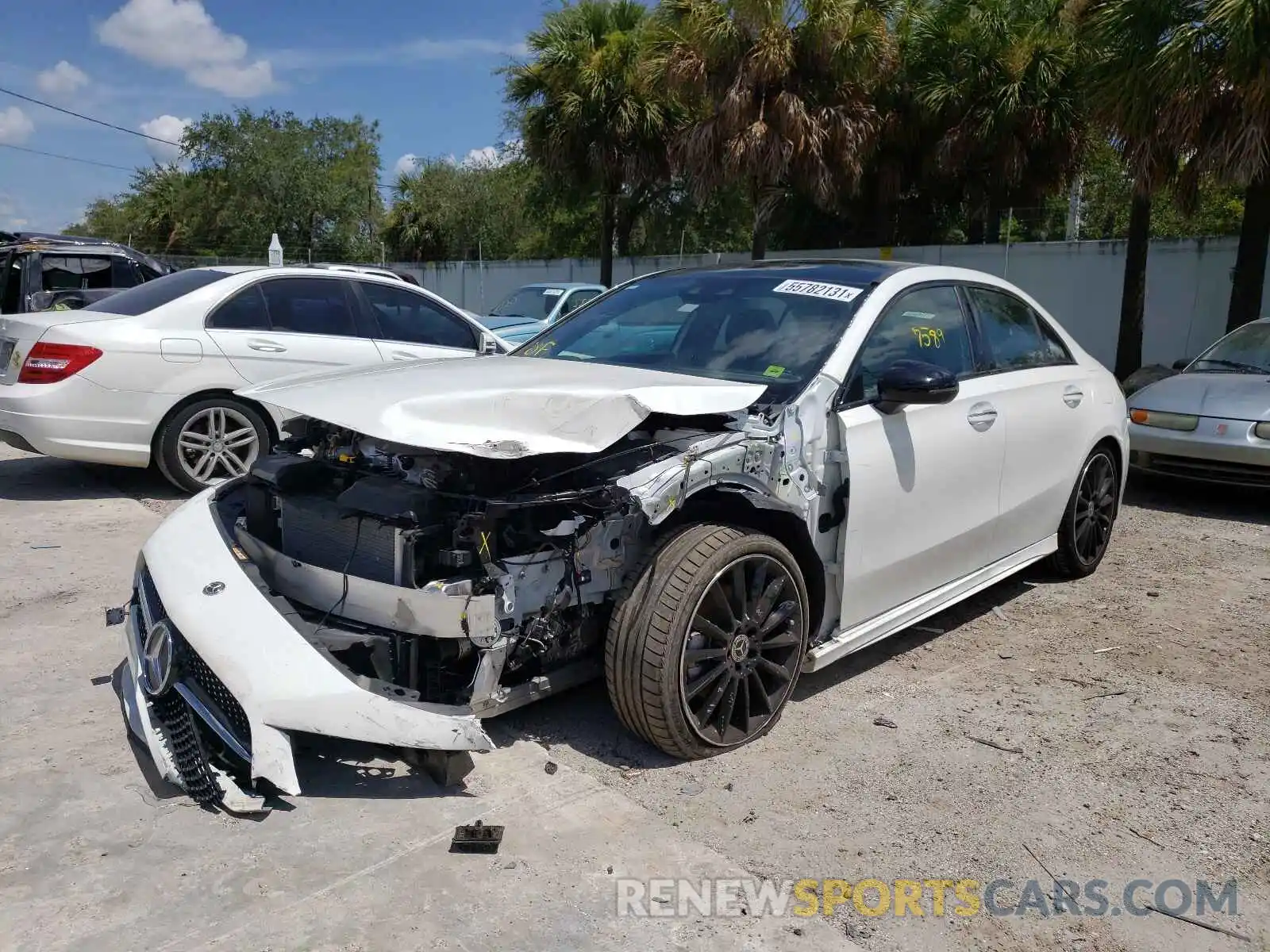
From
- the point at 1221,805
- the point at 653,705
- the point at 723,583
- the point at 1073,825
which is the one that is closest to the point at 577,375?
the point at 723,583

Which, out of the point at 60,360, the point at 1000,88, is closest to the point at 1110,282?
the point at 1000,88

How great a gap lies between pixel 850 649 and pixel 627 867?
145cm

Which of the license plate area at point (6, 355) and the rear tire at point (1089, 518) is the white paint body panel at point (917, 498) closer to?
the rear tire at point (1089, 518)

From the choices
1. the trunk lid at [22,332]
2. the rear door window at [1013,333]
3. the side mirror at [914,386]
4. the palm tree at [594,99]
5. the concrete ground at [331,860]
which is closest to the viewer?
the concrete ground at [331,860]

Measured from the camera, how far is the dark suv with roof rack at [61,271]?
11.1 m

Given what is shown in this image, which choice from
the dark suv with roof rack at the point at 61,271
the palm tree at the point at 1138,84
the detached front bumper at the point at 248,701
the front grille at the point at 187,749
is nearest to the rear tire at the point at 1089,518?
the detached front bumper at the point at 248,701

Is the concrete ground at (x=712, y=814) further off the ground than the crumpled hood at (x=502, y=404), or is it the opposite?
the crumpled hood at (x=502, y=404)

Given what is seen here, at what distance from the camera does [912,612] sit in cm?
426

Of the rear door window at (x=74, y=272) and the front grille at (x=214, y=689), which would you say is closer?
the front grille at (x=214, y=689)

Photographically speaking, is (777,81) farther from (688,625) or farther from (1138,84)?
(688,625)

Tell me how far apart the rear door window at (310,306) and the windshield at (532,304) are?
682 cm

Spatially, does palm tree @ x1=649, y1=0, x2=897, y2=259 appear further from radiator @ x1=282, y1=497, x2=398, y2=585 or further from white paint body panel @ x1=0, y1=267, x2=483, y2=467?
radiator @ x1=282, y1=497, x2=398, y2=585

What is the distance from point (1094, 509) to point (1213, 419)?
2578mm

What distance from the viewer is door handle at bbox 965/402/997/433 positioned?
4.47 meters
